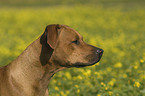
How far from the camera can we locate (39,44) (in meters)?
3.17

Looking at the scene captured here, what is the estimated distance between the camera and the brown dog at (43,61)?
307cm

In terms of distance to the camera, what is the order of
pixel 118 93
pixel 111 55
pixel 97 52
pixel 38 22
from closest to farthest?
1. pixel 97 52
2. pixel 118 93
3. pixel 111 55
4. pixel 38 22

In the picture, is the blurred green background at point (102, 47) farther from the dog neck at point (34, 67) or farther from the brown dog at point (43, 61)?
the dog neck at point (34, 67)

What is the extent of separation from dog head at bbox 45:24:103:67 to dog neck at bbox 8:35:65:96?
0.36 ft

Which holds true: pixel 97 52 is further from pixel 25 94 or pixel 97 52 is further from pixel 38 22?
pixel 38 22

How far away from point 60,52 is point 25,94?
2.36ft

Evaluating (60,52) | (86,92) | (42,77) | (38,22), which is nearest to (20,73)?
(42,77)

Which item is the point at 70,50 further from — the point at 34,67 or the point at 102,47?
the point at 102,47

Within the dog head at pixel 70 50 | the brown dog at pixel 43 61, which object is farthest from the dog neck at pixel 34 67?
the dog head at pixel 70 50

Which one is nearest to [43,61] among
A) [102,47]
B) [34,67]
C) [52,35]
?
[34,67]

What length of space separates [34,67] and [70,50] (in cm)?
54

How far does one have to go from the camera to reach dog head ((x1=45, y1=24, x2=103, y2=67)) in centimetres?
315

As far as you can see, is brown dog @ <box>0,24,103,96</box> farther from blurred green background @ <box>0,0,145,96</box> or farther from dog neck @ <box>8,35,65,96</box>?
blurred green background @ <box>0,0,145,96</box>

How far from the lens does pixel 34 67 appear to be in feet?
10.4
